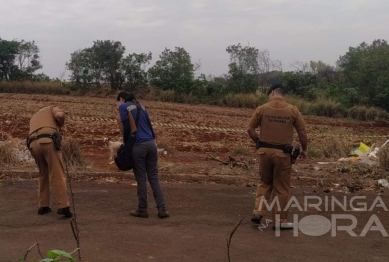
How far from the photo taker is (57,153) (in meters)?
6.68

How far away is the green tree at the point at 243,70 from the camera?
125ft

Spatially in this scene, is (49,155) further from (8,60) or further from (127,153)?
(8,60)

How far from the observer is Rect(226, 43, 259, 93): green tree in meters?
38.2

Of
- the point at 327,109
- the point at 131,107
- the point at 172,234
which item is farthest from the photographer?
the point at 327,109

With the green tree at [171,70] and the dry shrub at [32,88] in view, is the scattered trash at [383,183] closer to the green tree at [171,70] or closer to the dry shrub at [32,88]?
the green tree at [171,70]

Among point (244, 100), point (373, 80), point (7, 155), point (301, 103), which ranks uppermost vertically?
point (373, 80)

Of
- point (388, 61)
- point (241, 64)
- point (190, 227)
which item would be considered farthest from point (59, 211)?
point (241, 64)

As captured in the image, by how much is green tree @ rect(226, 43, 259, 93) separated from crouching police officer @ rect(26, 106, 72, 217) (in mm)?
31819

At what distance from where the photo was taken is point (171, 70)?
39188mm

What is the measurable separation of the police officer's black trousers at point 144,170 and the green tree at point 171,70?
→ 3161 centimetres

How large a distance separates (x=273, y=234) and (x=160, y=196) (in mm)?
1579

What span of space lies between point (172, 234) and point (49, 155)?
1.97m

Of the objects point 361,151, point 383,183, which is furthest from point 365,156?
point 383,183

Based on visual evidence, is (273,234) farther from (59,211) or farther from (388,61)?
(388,61)
